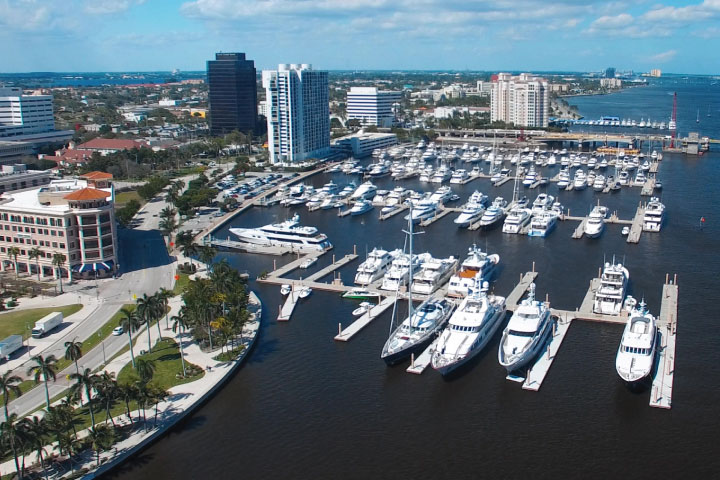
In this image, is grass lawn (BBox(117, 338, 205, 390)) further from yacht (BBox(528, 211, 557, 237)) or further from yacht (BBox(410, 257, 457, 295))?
yacht (BBox(528, 211, 557, 237))

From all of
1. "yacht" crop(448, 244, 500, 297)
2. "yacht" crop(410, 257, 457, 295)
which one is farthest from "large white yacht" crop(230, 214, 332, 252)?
"yacht" crop(448, 244, 500, 297)

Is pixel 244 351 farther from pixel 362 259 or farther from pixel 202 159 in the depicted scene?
pixel 202 159

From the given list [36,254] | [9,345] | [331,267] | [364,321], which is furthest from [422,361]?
[36,254]

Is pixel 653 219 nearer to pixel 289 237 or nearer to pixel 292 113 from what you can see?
pixel 289 237

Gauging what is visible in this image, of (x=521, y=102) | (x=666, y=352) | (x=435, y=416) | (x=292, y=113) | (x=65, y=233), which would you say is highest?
(x=521, y=102)

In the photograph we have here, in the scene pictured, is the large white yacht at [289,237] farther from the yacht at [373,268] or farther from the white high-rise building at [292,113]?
the white high-rise building at [292,113]

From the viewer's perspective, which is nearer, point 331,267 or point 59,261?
point 59,261

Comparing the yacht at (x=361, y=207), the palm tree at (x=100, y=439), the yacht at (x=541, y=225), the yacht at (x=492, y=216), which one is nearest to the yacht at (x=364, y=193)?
the yacht at (x=361, y=207)

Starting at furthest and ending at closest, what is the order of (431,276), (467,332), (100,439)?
(431,276) < (467,332) < (100,439)
